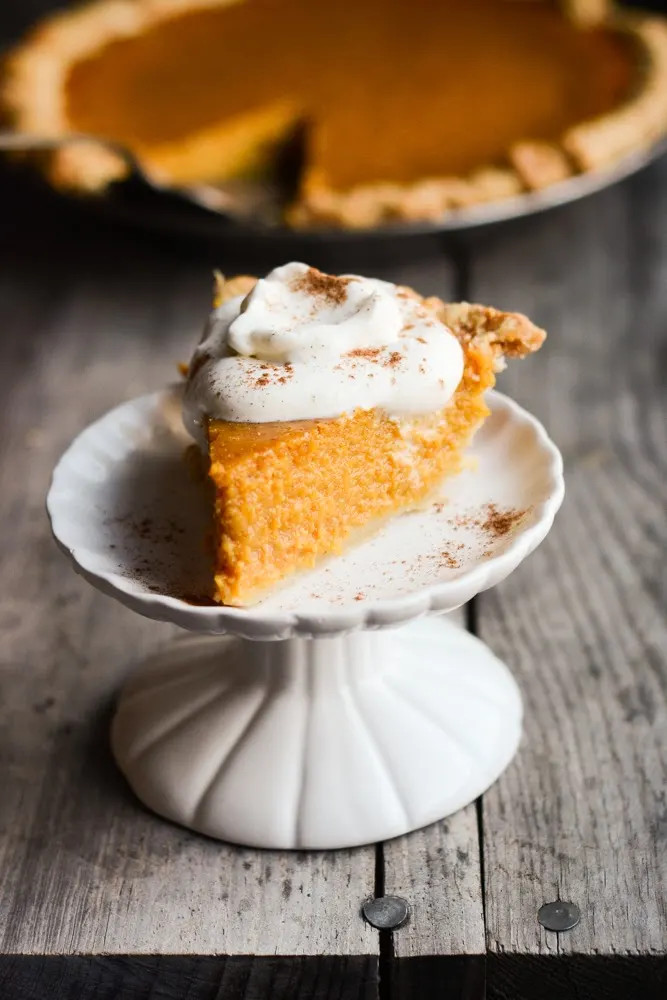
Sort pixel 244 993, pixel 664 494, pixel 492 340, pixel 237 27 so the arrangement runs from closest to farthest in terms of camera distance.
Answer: pixel 244 993, pixel 492 340, pixel 664 494, pixel 237 27

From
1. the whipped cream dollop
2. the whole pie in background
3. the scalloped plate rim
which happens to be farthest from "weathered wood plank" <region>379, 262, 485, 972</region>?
the whole pie in background

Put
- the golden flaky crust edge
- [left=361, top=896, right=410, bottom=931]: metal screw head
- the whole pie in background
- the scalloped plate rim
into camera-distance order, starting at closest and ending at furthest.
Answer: the scalloped plate rim → [left=361, top=896, right=410, bottom=931]: metal screw head → the golden flaky crust edge → the whole pie in background

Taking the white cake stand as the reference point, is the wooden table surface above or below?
below

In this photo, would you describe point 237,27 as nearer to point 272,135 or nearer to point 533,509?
point 272,135

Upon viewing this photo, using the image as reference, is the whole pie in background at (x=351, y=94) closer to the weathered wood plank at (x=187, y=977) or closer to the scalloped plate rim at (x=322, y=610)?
the scalloped plate rim at (x=322, y=610)

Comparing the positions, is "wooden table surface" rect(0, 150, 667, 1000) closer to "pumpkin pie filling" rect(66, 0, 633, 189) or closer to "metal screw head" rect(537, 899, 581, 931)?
"metal screw head" rect(537, 899, 581, 931)

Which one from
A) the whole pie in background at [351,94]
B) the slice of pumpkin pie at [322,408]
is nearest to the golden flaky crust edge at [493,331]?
the slice of pumpkin pie at [322,408]

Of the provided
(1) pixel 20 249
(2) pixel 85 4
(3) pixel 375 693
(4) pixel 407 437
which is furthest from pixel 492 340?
(2) pixel 85 4
